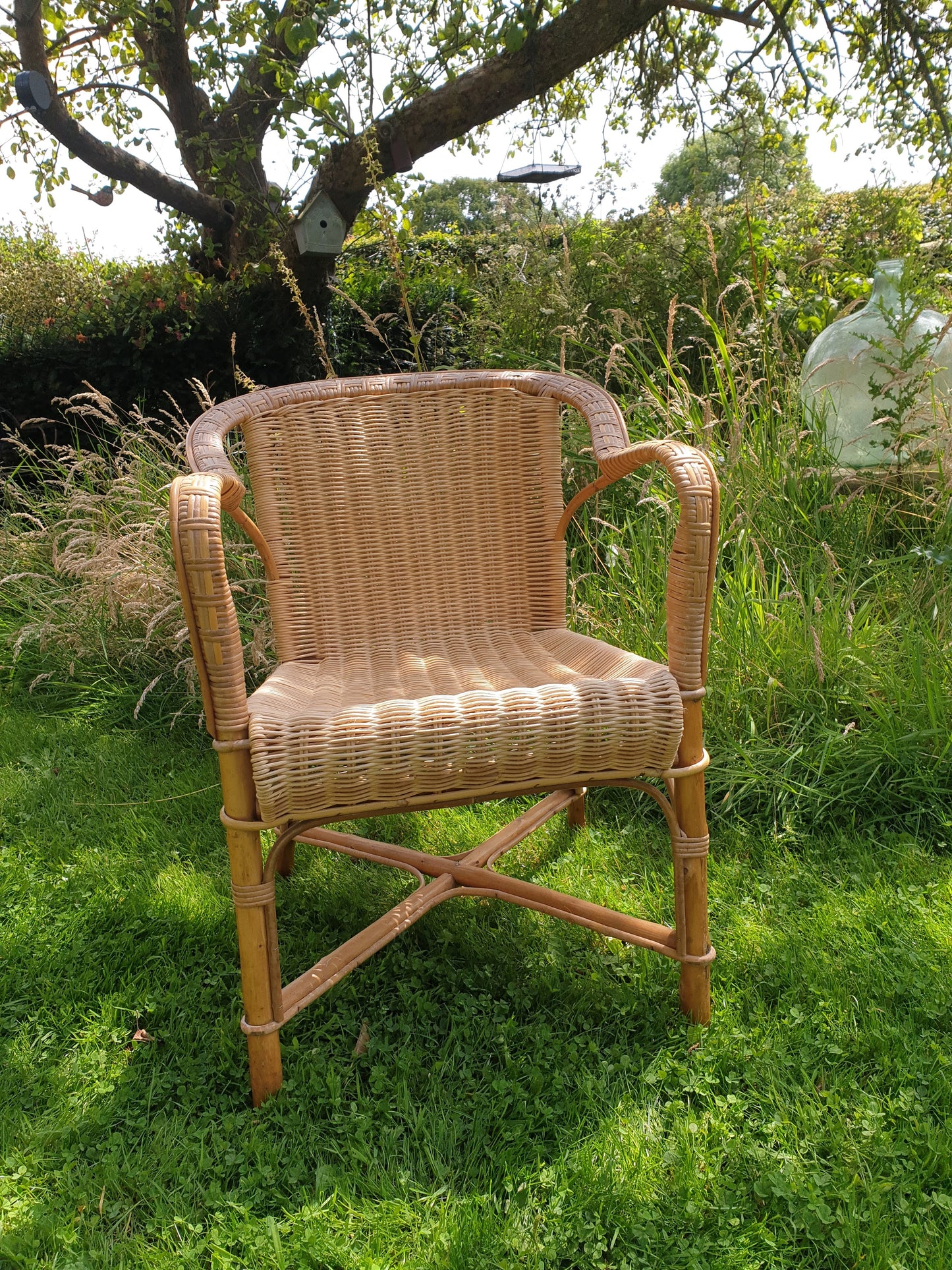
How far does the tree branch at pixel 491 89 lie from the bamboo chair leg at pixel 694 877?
120 inches

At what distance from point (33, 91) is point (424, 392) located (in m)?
3.12

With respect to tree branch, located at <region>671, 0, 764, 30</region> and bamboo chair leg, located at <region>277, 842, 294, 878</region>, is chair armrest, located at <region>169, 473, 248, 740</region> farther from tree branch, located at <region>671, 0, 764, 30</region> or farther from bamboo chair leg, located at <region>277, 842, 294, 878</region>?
tree branch, located at <region>671, 0, 764, 30</region>

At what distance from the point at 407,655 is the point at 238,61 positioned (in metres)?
3.42

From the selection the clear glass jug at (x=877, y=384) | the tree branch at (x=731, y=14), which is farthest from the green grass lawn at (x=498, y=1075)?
the tree branch at (x=731, y=14)

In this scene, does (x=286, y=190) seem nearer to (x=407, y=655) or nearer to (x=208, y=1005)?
(x=407, y=655)

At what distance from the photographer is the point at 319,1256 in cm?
99

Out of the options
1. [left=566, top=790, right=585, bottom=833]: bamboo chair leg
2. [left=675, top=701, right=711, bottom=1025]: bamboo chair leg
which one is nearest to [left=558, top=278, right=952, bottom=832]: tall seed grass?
[left=566, top=790, right=585, bottom=833]: bamboo chair leg

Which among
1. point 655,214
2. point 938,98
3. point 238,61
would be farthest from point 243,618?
point 938,98

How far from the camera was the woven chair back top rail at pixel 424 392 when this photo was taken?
145 centimetres

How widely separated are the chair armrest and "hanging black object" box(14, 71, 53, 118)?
137 inches

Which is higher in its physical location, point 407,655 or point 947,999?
point 407,655

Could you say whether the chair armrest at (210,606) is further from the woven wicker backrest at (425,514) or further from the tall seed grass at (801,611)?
the tall seed grass at (801,611)

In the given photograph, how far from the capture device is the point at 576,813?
1.88m

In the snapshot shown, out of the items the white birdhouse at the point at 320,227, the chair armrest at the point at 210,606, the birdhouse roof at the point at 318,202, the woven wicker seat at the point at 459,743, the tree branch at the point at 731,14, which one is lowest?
the woven wicker seat at the point at 459,743
